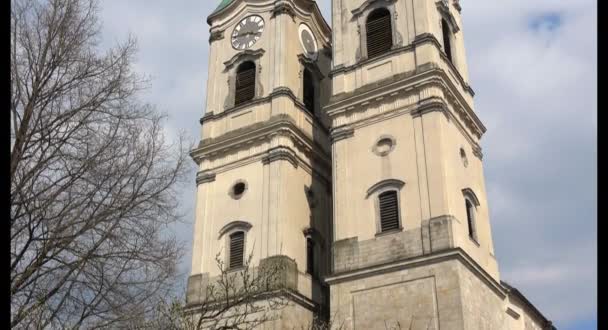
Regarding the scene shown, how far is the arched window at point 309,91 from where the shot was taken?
31453 mm

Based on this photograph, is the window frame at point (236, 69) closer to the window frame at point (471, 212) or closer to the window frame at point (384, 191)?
the window frame at point (384, 191)

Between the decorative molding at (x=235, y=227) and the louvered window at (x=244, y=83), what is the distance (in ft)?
19.8

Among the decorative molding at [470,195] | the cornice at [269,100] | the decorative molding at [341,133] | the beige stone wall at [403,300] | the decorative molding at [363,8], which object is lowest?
the beige stone wall at [403,300]

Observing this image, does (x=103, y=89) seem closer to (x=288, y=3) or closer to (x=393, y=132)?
(x=393, y=132)

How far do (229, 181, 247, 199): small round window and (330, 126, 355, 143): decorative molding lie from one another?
4239 mm

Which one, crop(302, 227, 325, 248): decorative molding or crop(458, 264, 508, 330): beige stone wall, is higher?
crop(302, 227, 325, 248): decorative molding

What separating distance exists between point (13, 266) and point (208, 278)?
17035 millimetres

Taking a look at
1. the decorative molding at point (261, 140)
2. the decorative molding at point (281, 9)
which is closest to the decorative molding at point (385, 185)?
the decorative molding at point (261, 140)

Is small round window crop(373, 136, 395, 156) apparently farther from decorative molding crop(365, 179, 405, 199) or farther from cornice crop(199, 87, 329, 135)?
cornice crop(199, 87, 329, 135)

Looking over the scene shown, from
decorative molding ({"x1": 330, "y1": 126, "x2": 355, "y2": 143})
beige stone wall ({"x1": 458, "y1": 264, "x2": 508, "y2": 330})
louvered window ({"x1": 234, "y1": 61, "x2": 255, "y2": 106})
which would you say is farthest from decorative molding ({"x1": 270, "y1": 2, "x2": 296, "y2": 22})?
beige stone wall ({"x1": 458, "y1": 264, "x2": 508, "y2": 330})

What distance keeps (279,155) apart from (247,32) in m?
7.66

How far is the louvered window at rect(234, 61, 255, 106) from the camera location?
30594 millimetres

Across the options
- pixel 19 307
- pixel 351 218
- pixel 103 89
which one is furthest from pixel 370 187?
pixel 19 307

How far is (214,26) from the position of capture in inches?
1313
